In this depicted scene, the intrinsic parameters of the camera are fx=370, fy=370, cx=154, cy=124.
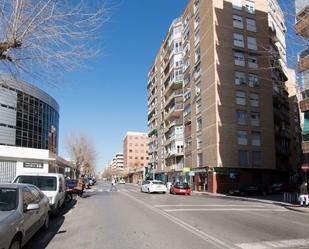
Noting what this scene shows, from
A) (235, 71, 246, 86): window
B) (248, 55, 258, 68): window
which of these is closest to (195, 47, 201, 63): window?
(235, 71, 246, 86): window

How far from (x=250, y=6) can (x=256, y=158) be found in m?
21.2

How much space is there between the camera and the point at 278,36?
58.8 metres

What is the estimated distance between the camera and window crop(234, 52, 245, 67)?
4834cm

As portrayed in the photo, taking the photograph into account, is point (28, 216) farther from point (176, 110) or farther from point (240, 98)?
point (176, 110)

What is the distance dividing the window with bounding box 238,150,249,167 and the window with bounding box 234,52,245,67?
11.5m

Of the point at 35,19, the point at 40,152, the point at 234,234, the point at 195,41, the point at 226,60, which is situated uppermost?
the point at 195,41

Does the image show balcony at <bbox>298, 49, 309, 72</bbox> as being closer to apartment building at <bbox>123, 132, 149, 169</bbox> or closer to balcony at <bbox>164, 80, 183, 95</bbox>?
balcony at <bbox>164, 80, 183, 95</bbox>

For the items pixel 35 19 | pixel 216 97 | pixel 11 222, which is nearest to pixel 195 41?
pixel 216 97

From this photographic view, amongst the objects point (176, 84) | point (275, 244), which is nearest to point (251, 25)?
point (176, 84)

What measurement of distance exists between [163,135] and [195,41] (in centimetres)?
2458

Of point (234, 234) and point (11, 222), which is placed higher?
point (11, 222)

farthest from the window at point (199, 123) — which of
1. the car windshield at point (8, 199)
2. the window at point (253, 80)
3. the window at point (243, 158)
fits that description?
the car windshield at point (8, 199)

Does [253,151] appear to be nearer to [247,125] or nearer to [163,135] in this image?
[247,125]

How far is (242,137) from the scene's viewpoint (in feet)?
154
